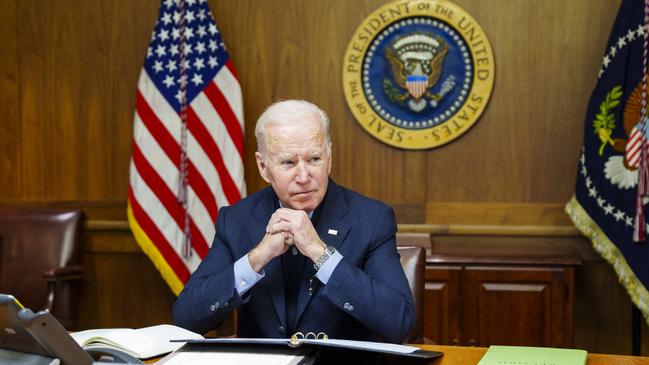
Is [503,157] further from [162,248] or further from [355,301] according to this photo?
[355,301]

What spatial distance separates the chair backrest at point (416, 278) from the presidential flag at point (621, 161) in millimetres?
1727

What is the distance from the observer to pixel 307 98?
14.6ft

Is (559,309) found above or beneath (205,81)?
beneath

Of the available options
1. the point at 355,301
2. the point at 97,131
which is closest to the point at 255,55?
the point at 97,131

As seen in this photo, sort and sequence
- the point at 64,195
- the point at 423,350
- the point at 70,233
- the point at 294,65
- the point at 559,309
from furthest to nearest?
the point at 64,195 < the point at 294,65 < the point at 70,233 < the point at 559,309 < the point at 423,350

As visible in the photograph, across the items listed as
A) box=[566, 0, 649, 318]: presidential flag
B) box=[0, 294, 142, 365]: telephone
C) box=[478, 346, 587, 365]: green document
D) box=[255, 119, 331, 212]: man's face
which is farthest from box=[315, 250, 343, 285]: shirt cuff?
box=[566, 0, 649, 318]: presidential flag

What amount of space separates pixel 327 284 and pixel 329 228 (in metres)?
0.29

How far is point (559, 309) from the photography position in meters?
3.79

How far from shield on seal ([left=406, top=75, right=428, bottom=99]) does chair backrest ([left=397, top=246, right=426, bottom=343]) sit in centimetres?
198

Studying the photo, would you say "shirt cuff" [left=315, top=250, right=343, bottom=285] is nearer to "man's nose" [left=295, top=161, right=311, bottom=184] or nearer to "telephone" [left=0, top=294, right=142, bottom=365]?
"man's nose" [left=295, top=161, right=311, bottom=184]

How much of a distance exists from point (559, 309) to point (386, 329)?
2.02m

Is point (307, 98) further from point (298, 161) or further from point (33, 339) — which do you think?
point (33, 339)

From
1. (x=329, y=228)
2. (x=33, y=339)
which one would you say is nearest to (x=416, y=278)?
(x=329, y=228)

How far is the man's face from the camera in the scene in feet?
7.26
